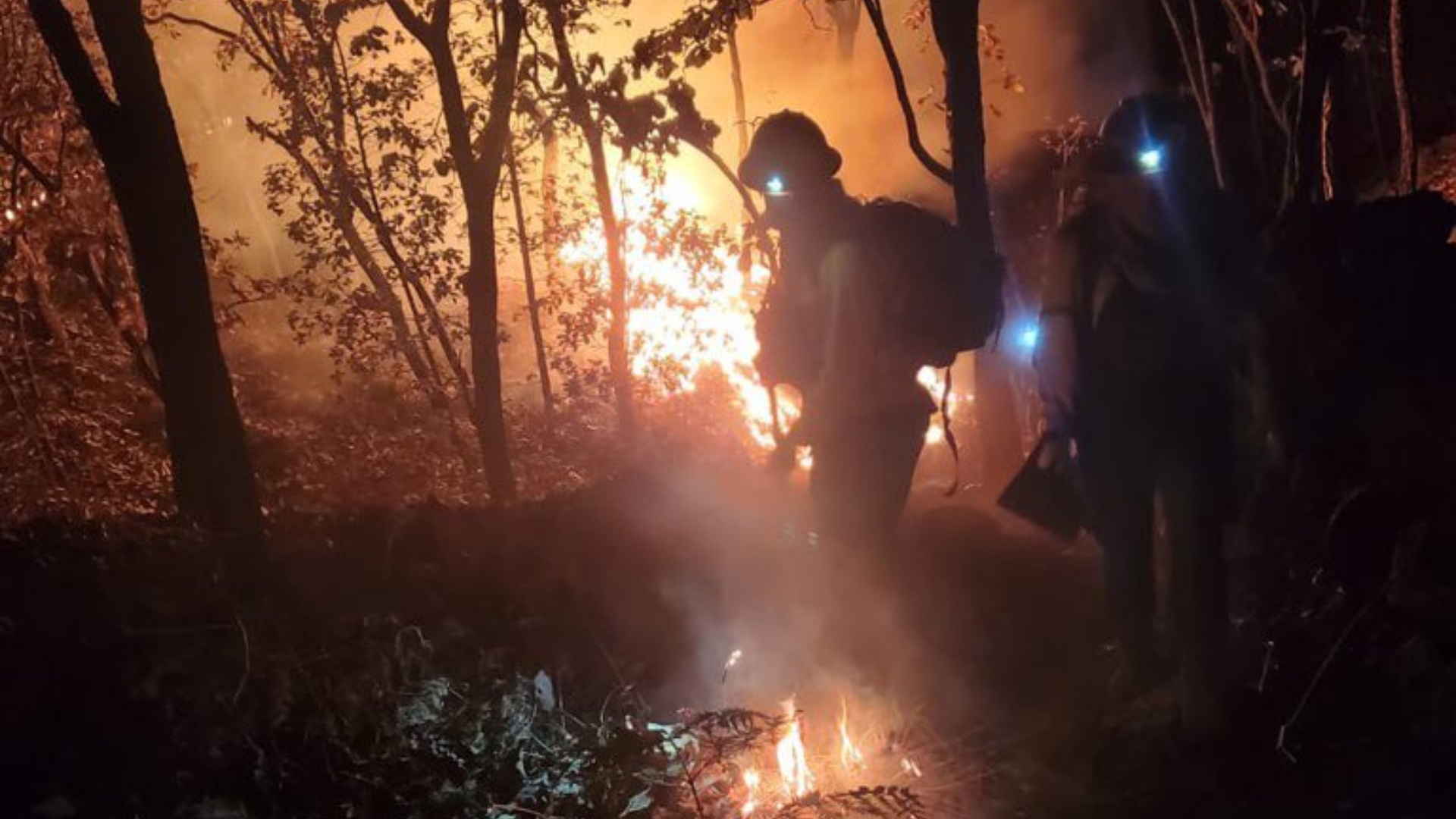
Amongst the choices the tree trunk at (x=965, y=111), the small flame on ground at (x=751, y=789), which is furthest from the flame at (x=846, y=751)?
the tree trunk at (x=965, y=111)

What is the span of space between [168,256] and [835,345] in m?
3.53

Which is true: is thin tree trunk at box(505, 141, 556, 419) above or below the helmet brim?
above

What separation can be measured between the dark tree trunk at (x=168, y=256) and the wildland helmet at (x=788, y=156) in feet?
9.52

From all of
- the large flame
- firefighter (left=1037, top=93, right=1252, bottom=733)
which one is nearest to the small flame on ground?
firefighter (left=1037, top=93, right=1252, bottom=733)

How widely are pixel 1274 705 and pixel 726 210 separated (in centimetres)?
2293

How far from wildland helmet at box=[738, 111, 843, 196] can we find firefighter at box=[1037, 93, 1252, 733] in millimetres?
1234

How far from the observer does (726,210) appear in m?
26.4

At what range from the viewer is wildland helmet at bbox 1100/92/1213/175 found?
4375 millimetres

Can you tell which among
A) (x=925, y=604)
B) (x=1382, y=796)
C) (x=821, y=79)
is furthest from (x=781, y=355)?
(x=821, y=79)

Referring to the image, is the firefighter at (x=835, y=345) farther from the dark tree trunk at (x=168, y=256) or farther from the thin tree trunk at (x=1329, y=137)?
the thin tree trunk at (x=1329, y=137)

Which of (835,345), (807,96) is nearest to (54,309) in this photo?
(807,96)

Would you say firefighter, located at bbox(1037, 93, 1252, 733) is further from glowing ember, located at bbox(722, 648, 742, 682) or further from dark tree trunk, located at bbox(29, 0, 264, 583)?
dark tree trunk, located at bbox(29, 0, 264, 583)

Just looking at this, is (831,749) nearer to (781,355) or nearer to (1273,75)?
(781,355)

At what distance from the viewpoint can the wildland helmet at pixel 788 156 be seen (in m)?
4.97
